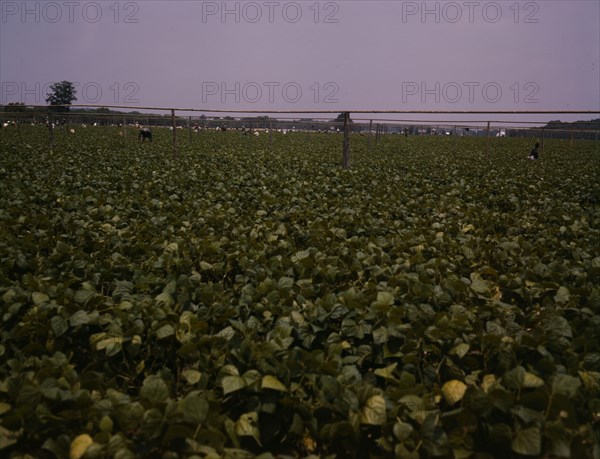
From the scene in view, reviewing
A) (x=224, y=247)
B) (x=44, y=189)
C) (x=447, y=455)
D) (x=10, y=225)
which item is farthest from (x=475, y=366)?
(x=44, y=189)

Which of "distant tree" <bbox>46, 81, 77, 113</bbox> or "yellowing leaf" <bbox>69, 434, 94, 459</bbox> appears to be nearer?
"yellowing leaf" <bbox>69, 434, 94, 459</bbox>

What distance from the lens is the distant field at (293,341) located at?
1.89 meters

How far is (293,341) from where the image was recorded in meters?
2.61

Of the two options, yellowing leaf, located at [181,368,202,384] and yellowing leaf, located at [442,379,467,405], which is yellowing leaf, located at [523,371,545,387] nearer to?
yellowing leaf, located at [442,379,467,405]

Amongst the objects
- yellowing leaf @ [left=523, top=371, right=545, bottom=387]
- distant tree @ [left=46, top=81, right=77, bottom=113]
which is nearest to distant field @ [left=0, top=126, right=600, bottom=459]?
yellowing leaf @ [left=523, top=371, right=545, bottom=387]

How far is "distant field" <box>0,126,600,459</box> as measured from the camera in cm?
189

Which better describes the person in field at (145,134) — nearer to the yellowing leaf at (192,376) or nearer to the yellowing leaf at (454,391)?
the yellowing leaf at (192,376)

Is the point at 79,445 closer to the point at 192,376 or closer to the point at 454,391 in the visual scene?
the point at 192,376

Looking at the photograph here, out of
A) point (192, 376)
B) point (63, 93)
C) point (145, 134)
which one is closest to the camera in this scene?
point (192, 376)

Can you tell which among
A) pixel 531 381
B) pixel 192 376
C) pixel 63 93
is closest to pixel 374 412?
pixel 531 381

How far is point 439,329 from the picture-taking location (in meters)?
2.57

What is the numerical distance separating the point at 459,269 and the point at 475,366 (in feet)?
5.17

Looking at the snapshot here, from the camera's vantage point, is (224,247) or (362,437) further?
(224,247)

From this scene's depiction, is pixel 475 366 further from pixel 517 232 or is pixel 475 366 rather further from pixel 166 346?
pixel 517 232
